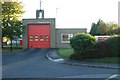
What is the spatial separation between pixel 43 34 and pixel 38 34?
0.77 meters

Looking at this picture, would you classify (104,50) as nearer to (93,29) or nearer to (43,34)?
(43,34)

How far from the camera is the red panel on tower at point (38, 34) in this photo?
1908 inches

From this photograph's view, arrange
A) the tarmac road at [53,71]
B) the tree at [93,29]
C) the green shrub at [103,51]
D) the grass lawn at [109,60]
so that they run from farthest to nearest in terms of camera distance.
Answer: the tree at [93,29], the green shrub at [103,51], the grass lawn at [109,60], the tarmac road at [53,71]

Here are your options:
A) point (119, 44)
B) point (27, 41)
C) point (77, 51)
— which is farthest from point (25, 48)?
point (119, 44)

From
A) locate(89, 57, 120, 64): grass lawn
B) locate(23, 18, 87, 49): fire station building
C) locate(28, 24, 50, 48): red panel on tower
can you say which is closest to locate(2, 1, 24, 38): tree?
locate(23, 18, 87, 49): fire station building

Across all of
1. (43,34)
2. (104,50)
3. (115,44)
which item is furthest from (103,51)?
(43,34)

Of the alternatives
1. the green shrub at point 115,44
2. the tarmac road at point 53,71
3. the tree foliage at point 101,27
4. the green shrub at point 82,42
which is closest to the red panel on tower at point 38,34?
the green shrub at point 82,42

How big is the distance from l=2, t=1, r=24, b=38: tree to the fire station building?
2.17 m

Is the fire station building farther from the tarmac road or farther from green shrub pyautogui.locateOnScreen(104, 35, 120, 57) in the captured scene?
the tarmac road

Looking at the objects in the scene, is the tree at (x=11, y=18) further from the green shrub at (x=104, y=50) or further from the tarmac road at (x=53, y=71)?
the tarmac road at (x=53, y=71)

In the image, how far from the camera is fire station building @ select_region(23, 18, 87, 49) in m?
48.2

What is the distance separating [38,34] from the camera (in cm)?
4884

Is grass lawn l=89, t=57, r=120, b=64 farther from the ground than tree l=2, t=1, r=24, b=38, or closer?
closer

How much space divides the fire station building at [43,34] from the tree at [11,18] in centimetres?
217
